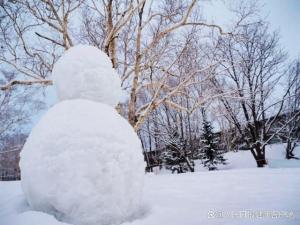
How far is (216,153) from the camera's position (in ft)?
70.7

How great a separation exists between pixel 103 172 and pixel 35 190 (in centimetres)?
75

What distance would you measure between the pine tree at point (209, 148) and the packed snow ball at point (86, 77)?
18.9m

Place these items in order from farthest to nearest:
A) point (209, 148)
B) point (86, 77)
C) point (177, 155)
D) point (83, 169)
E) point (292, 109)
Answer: point (177, 155) < point (209, 148) < point (292, 109) < point (86, 77) < point (83, 169)

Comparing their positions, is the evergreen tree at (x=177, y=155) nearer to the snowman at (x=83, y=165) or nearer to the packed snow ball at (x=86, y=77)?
the packed snow ball at (x=86, y=77)

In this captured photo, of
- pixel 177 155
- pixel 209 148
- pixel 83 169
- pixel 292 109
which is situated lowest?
pixel 177 155

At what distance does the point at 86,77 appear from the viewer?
3.18 m

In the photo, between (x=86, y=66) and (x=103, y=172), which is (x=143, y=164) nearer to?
(x=103, y=172)

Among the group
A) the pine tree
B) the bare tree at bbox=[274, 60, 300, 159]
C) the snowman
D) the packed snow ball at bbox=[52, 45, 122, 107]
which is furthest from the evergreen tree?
the snowman

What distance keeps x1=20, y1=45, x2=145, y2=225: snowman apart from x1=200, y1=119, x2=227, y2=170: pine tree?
63.1 ft

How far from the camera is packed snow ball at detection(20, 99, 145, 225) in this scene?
2.44 meters

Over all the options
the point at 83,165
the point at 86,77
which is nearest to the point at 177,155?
the point at 86,77

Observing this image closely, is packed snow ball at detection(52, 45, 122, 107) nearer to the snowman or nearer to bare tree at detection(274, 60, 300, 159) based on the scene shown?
the snowman

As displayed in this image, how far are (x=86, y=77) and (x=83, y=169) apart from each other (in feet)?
4.09

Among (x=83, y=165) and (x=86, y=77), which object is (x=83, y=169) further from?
(x=86, y=77)
